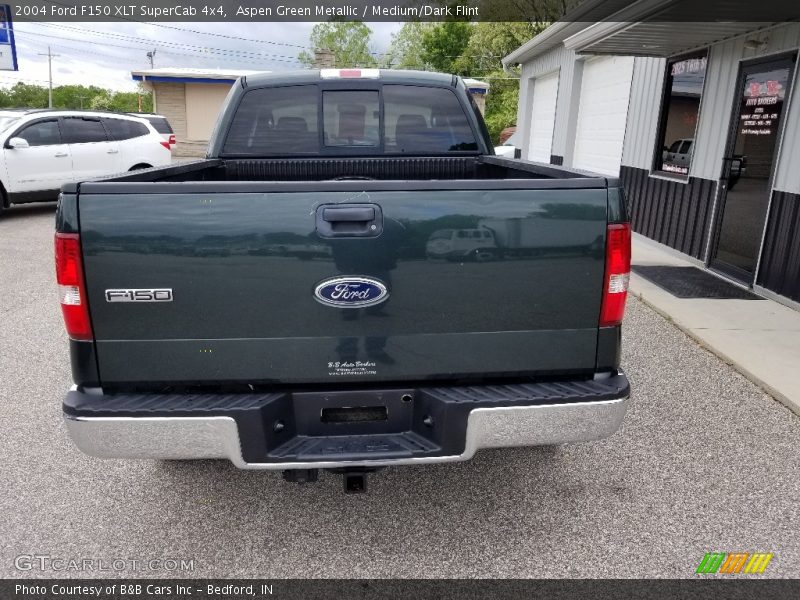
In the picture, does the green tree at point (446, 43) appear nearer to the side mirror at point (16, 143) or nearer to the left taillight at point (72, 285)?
the side mirror at point (16, 143)

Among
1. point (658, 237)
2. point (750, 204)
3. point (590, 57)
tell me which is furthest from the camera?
point (590, 57)

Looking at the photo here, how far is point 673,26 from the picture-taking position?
7.52 metres

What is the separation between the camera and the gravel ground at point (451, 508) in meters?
2.71

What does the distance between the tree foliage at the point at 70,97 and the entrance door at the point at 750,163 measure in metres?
103

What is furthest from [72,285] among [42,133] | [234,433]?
[42,133]

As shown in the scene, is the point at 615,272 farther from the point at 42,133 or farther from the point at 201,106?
the point at 201,106

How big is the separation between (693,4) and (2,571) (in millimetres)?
7338

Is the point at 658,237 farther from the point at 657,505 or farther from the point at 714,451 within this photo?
the point at 657,505

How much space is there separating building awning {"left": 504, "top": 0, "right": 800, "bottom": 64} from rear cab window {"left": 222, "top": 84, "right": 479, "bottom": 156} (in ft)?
11.6

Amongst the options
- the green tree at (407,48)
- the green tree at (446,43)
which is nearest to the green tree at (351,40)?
the green tree at (407,48)

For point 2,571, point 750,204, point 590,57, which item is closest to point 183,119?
point 590,57

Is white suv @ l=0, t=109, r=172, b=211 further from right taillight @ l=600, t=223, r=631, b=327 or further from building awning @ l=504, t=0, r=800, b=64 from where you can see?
right taillight @ l=600, t=223, r=631, b=327

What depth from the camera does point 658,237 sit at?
31.9 ft

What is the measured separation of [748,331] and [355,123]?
412cm
